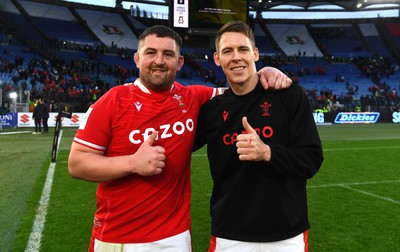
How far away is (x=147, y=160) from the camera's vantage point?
201 cm

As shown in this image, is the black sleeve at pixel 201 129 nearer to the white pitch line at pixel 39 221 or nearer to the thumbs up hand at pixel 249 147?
the thumbs up hand at pixel 249 147

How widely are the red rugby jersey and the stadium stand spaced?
19203 mm

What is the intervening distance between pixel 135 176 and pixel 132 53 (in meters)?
40.2

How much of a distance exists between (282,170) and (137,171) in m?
0.79

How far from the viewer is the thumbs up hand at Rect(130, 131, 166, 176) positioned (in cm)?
201

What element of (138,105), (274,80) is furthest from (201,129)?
(274,80)

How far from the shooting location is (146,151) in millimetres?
2037

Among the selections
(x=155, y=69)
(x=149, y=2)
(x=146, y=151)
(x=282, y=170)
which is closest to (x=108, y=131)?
(x=146, y=151)

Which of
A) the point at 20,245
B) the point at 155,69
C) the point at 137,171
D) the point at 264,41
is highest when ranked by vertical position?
the point at 264,41

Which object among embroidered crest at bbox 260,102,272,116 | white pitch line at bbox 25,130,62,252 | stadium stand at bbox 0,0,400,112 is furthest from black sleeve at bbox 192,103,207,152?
stadium stand at bbox 0,0,400,112

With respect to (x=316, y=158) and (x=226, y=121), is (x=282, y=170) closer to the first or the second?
(x=316, y=158)

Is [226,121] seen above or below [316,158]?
above

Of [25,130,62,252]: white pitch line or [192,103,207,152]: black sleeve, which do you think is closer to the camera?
[192,103,207,152]: black sleeve

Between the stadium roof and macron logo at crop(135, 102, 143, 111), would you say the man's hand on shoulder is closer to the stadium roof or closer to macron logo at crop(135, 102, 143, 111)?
macron logo at crop(135, 102, 143, 111)
